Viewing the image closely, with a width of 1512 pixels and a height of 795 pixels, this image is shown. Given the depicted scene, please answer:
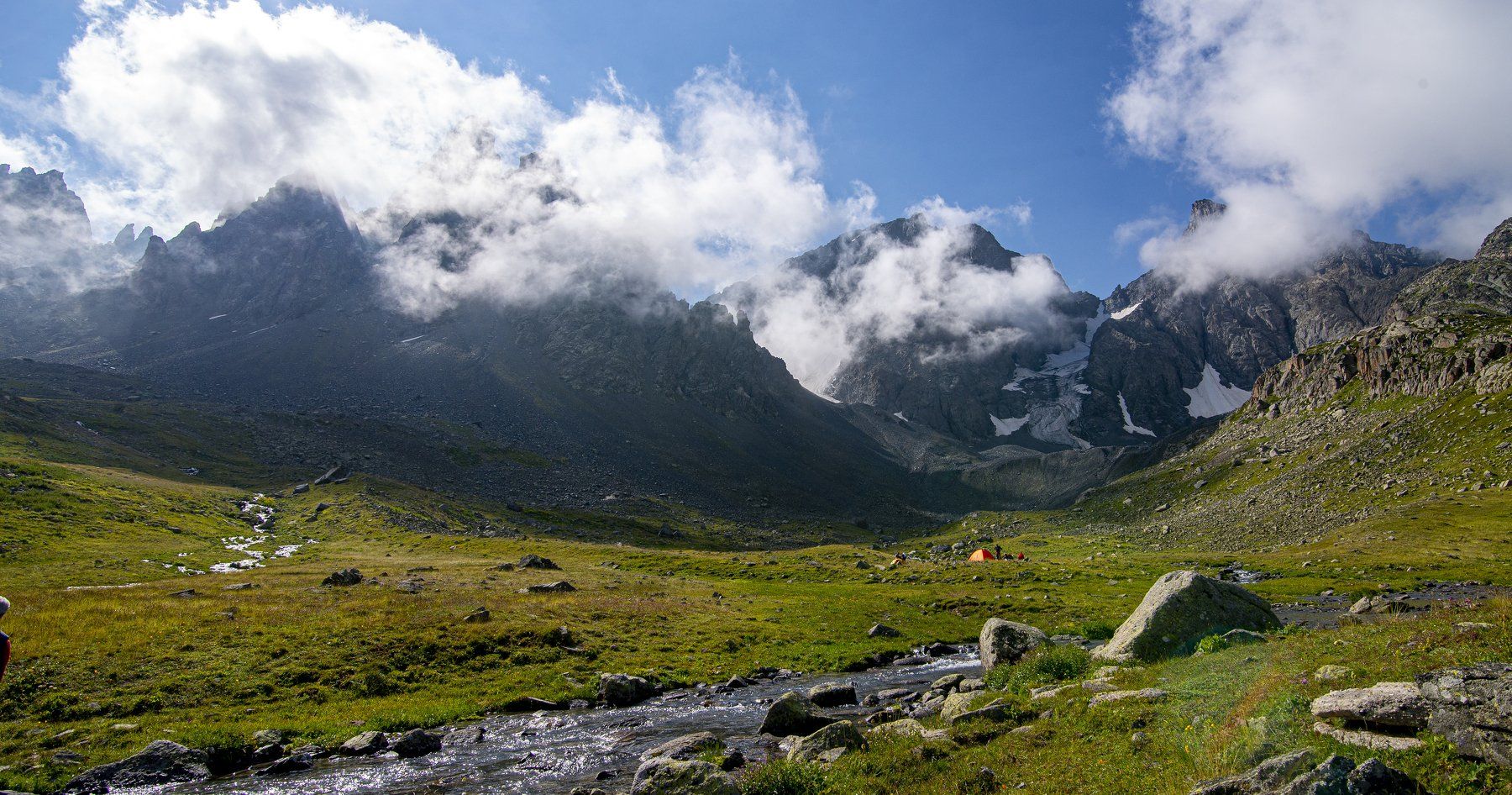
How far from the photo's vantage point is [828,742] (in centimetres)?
1800

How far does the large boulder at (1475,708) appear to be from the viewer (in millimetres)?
9695

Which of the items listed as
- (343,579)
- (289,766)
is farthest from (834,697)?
(343,579)

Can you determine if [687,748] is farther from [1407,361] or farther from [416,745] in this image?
[1407,361]

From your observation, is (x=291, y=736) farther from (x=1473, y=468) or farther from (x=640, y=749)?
(x=1473, y=468)

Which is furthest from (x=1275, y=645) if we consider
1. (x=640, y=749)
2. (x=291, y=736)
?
(x=291, y=736)

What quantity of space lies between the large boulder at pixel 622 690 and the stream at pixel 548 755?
0.72m

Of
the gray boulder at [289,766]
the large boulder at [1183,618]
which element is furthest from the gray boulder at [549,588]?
the large boulder at [1183,618]

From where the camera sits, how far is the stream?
2055 cm

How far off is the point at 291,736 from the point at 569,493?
506 feet

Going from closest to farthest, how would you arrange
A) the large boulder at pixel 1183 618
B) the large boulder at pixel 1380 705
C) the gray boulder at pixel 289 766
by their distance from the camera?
1. the large boulder at pixel 1380 705
2. the gray boulder at pixel 289 766
3. the large boulder at pixel 1183 618

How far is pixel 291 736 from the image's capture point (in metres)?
24.7

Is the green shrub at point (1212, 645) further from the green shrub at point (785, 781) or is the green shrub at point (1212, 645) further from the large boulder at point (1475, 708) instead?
the green shrub at point (785, 781)

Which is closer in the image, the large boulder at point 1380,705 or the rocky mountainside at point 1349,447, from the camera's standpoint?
the large boulder at point 1380,705

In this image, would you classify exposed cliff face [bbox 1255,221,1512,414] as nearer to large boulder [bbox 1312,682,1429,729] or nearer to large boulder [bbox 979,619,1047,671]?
large boulder [bbox 979,619,1047,671]
